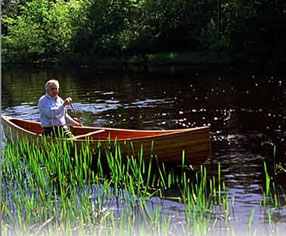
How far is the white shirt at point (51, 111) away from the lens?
846cm

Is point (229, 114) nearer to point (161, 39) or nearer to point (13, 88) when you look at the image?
point (13, 88)

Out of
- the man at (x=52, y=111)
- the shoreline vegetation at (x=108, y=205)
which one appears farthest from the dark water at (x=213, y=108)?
the man at (x=52, y=111)

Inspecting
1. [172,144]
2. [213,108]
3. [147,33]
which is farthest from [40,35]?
[172,144]

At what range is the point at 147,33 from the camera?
3984cm

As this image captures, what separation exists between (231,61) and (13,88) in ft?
48.9

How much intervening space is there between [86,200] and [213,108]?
11256 millimetres

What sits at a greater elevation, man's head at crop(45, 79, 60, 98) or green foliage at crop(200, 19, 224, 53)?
green foliage at crop(200, 19, 224, 53)

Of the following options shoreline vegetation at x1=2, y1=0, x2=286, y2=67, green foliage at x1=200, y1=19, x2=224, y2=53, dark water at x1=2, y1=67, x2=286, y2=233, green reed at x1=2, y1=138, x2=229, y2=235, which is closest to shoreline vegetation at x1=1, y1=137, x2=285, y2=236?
green reed at x1=2, y1=138, x2=229, y2=235

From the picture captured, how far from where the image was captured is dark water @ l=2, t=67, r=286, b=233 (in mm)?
7995

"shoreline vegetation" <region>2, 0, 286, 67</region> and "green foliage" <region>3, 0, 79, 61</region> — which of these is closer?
"shoreline vegetation" <region>2, 0, 286, 67</region>

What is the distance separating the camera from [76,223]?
4.77 m

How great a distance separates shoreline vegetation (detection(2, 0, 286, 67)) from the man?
84.2 ft

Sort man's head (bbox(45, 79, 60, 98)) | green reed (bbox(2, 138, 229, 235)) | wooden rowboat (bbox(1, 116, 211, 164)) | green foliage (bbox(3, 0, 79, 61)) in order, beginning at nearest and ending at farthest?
green reed (bbox(2, 138, 229, 235)) < wooden rowboat (bbox(1, 116, 211, 164)) < man's head (bbox(45, 79, 60, 98)) < green foliage (bbox(3, 0, 79, 61))

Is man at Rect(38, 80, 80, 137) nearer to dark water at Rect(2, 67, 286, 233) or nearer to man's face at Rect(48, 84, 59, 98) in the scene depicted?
man's face at Rect(48, 84, 59, 98)
